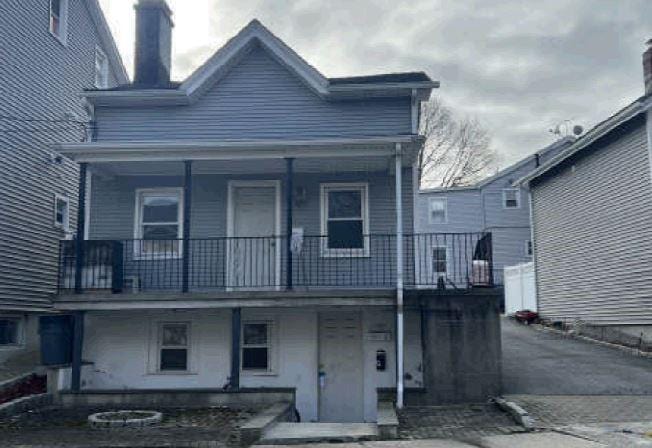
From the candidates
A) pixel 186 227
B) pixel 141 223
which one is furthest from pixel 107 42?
pixel 186 227

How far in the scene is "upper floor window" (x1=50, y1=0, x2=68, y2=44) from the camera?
1830cm

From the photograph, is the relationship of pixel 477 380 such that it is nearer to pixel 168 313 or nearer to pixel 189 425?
pixel 189 425

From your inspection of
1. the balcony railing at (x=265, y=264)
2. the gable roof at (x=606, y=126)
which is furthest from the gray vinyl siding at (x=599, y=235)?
the balcony railing at (x=265, y=264)

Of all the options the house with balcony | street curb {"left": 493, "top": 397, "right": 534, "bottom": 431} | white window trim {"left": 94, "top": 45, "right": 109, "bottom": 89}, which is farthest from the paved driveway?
white window trim {"left": 94, "top": 45, "right": 109, "bottom": 89}

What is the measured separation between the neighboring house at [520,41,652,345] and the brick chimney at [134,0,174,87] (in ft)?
35.7

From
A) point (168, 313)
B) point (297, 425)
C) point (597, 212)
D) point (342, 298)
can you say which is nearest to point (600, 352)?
point (597, 212)

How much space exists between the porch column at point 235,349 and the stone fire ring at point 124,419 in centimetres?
165

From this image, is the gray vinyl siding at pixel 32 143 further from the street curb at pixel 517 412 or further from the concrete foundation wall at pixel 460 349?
the street curb at pixel 517 412

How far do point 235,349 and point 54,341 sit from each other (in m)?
3.36

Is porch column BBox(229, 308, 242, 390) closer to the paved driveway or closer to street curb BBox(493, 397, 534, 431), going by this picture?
street curb BBox(493, 397, 534, 431)

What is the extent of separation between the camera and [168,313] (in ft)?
44.8

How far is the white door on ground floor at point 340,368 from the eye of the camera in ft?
43.4

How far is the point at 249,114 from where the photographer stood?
1514 cm

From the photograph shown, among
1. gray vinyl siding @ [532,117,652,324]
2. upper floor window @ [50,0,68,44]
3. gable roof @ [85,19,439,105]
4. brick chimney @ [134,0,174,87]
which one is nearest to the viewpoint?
gable roof @ [85,19,439,105]
